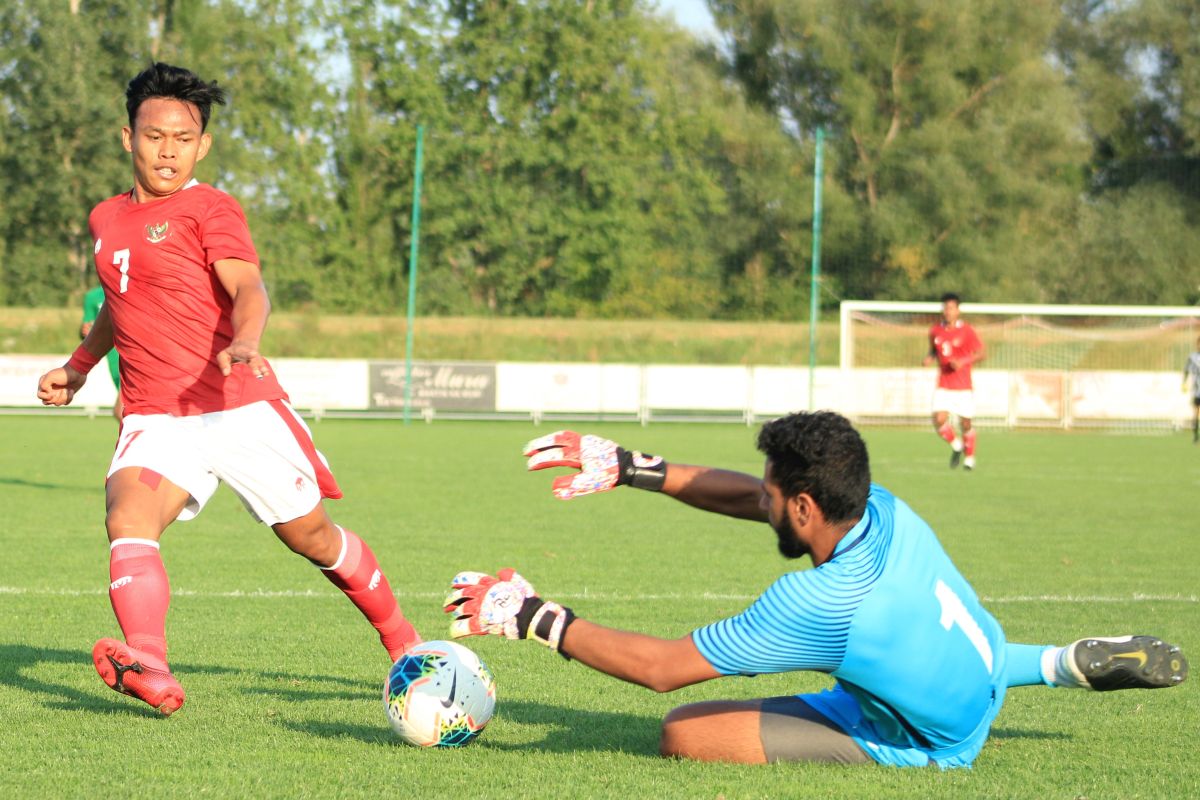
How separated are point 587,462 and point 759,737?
105 cm

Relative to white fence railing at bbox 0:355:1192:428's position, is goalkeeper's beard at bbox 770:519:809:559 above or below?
above

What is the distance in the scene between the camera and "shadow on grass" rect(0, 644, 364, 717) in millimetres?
5293

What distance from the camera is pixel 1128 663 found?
4621mm

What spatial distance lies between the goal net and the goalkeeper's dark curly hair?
26.1m

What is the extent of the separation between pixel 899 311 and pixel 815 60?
16.1 m

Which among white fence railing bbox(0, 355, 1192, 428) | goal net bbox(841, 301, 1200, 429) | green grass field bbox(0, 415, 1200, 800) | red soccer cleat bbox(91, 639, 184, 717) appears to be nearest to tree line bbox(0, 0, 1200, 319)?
goal net bbox(841, 301, 1200, 429)

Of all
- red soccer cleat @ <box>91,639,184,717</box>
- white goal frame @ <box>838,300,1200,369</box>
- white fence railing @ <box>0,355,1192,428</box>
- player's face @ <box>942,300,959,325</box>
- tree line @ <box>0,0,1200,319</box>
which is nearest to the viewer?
red soccer cleat @ <box>91,639,184,717</box>

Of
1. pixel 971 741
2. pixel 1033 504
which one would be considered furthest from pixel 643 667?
pixel 1033 504

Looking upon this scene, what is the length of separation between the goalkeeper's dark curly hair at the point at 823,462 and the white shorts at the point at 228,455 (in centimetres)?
190

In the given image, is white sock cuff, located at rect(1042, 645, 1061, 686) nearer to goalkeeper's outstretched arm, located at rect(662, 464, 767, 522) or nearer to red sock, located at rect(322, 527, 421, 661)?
goalkeeper's outstretched arm, located at rect(662, 464, 767, 522)

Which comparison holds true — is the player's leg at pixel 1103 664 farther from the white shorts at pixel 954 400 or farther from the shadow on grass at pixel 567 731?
the white shorts at pixel 954 400

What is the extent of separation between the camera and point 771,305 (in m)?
36.1

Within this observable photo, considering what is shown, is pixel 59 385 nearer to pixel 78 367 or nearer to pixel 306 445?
pixel 78 367

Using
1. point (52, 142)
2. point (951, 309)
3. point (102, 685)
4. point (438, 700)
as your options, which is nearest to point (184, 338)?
point (102, 685)
